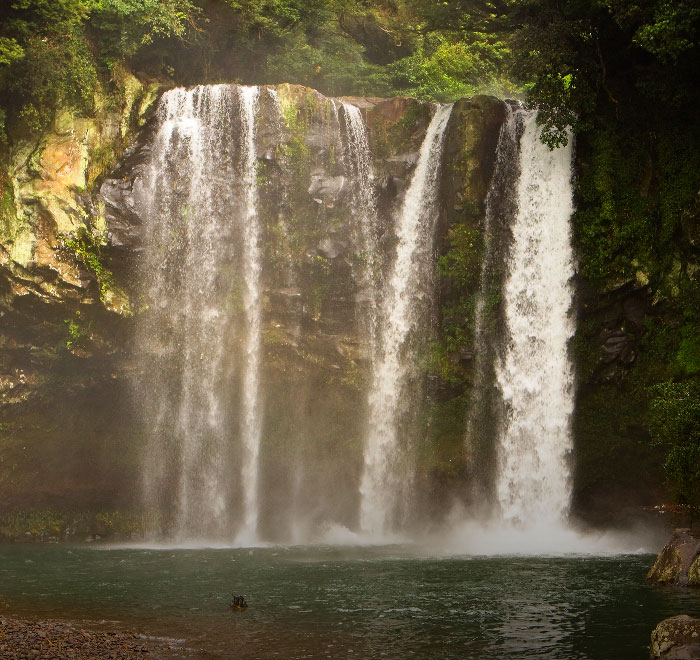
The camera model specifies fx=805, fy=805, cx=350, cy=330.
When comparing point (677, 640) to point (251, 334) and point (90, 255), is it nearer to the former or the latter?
point (251, 334)

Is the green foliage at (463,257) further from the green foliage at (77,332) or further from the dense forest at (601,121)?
the green foliage at (77,332)

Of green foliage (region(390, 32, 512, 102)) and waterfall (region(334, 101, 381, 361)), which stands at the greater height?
green foliage (region(390, 32, 512, 102))

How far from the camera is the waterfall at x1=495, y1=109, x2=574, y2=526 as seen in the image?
22.6m

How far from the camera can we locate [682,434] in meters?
16.7

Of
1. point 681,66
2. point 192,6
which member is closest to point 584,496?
point 681,66

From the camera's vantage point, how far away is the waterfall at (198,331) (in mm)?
25484

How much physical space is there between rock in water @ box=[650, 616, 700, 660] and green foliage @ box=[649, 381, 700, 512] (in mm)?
7031

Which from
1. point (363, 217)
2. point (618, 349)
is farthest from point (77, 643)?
point (363, 217)

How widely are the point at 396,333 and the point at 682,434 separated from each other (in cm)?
1061

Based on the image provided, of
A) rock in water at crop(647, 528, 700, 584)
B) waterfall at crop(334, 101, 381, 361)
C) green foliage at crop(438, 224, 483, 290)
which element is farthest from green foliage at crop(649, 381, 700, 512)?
waterfall at crop(334, 101, 381, 361)

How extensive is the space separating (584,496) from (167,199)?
15637 mm

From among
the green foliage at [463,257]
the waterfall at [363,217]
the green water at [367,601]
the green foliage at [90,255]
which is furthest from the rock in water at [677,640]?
the green foliage at [90,255]

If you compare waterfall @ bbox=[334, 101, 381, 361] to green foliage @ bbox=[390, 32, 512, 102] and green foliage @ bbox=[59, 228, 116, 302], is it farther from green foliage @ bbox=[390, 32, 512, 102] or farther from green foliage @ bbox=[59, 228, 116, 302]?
green foliage @ bbox=[59, 228, 116, 302]

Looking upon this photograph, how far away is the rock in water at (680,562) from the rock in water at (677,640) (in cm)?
512
